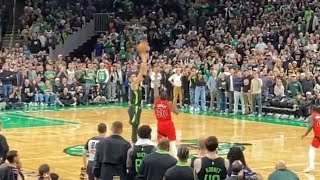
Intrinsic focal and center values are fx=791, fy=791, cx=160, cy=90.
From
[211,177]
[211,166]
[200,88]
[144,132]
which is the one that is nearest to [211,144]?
[211,166]

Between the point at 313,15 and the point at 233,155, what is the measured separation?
89.3 feet

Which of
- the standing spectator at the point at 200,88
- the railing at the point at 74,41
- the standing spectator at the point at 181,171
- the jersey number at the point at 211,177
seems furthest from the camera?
the railing at the point at 74,41

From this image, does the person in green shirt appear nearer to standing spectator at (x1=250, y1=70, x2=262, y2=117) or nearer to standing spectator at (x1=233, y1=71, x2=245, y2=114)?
standing spectator at (x1=233, y1=71, x2=245, y2=114)

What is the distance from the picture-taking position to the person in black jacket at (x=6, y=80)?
32781 millimetres

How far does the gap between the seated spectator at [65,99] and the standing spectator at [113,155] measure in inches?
858

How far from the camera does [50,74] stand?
112 feet

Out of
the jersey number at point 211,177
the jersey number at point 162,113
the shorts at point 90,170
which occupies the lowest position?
the shorts at point 90,170

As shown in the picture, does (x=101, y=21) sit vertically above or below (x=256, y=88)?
above

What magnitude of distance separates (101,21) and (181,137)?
23.0 meters

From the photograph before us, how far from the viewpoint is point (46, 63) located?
120 feet

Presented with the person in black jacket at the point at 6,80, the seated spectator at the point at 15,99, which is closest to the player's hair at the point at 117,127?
the person in black jacket at the point at 6,80

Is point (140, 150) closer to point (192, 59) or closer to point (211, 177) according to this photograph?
point (211, 177)

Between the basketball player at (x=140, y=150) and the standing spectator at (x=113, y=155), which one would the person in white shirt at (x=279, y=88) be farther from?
the basketball player at (x=140, y=150)

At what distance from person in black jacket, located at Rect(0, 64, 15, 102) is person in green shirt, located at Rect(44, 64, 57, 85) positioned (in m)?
1.81
